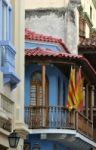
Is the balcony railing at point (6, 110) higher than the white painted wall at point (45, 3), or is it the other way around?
the white painted wall at point (45, 3)

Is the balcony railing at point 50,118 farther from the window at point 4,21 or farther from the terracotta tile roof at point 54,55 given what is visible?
the window at point 4,21

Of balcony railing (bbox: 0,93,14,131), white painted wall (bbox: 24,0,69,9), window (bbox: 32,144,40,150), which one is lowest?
window (bbox: 32,144,40,150)

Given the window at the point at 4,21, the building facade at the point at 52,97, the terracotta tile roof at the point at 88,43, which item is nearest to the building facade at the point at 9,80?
the window at the point at 4,21

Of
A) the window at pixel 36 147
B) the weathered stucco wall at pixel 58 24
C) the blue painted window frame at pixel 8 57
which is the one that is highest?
the weathered stucco wall at pixel 58 24

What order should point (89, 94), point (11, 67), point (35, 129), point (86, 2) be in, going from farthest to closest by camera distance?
point (86, 2) < point (89, 94) < point (35, 129) < point (11, 67)

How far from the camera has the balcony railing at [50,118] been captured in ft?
86.9

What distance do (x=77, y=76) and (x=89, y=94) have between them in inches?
201

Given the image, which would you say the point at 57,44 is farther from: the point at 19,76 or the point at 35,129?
the point at 19,76

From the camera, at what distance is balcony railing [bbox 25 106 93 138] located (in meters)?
26.5

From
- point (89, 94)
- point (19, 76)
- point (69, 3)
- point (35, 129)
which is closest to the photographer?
point (19, 76)

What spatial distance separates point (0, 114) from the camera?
1588 cm

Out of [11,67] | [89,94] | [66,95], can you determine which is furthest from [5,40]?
[89,94]

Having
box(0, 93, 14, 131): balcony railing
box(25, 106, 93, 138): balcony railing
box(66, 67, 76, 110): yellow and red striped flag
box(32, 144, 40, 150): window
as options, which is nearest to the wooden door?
box(25, 106, 93, 138): balcony railing

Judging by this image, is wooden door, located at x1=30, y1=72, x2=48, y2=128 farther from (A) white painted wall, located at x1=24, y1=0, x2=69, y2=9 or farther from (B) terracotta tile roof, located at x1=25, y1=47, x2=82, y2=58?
(A) white painted wall, located at x1=24, y1=0, x2=69, y2=9
